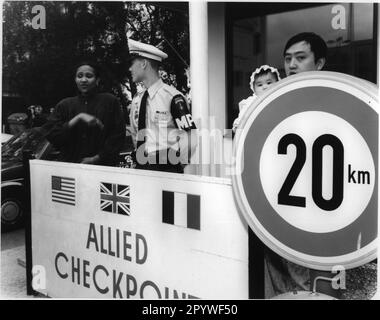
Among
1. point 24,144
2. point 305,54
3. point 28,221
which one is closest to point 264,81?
point 305,54

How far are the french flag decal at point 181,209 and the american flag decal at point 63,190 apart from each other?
56 centimetres

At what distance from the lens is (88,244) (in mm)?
2012

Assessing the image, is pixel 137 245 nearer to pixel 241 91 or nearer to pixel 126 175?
pixel 126 175

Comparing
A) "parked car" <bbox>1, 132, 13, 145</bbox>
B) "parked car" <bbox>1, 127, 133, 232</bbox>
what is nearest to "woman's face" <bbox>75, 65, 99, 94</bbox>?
"parked car" <bbox>1, 127, 133, 232</bbox>

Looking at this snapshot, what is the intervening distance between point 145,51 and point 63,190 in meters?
0.81

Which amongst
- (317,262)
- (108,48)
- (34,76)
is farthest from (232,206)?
(34,76)

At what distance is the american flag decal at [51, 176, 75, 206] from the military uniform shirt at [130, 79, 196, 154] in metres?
0.41

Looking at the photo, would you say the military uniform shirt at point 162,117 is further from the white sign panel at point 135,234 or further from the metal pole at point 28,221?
the metal pole at point 28,221

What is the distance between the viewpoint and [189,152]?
1823 mm

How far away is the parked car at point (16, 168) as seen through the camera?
6.88 feet

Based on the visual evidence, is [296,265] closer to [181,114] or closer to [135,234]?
[135,234]

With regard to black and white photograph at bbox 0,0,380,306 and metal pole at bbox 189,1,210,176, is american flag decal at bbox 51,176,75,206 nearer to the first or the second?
black and white photograph at bbox 0,0,380,306

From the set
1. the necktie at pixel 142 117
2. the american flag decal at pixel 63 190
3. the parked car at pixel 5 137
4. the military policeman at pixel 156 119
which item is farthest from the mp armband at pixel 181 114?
the parked car at pixel 5 137

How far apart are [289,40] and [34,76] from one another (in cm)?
129
